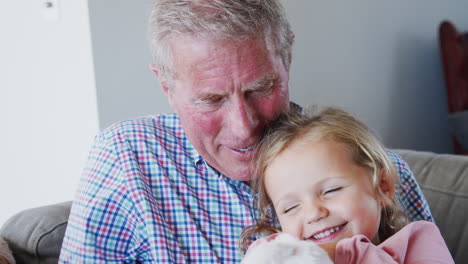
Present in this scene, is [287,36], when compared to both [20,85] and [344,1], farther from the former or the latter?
[344,1]

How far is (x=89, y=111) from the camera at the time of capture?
2330mm

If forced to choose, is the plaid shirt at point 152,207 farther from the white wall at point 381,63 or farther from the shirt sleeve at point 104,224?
the white wall at point 381,63

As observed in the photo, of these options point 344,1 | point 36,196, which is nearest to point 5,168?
point 36,196

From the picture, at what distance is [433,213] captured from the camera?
1.98 m

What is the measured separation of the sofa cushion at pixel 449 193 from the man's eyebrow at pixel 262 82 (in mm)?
882

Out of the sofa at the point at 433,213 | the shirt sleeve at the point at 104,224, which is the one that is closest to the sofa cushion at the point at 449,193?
the sofa at the point at 433,213

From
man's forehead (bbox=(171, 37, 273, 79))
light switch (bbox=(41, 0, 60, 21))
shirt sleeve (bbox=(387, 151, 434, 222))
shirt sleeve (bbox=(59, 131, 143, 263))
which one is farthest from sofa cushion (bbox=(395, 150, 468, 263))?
light switch (bbox=(41, 0, 60, 21))

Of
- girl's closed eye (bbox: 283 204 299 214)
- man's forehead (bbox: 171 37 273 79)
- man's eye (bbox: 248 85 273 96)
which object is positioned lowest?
girl's closed eye (bbox: 283 204 299 214)

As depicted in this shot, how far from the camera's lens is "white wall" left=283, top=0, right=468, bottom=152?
128 inches

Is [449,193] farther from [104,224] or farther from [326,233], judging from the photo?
[104,224]

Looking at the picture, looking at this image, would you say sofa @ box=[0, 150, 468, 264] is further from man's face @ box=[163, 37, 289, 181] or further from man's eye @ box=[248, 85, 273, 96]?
man's eye @ box=[248, 85, 273, 96]

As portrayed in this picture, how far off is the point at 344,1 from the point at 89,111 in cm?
173

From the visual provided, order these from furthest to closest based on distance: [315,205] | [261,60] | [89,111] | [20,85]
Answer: [20,85]
[89,111]
[261,60]
[315,205]

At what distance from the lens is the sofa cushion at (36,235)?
1.60 metres
